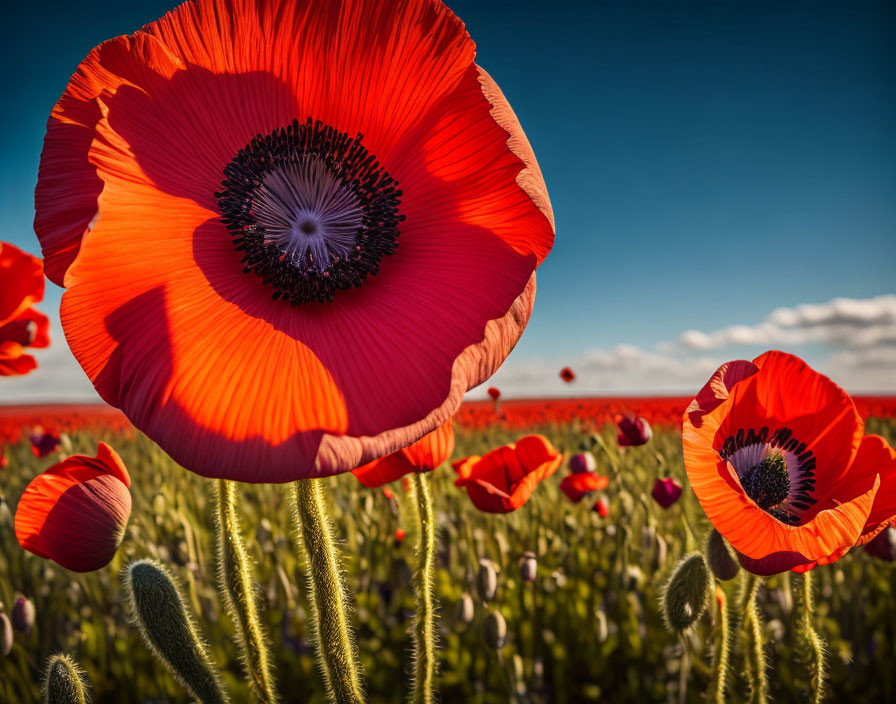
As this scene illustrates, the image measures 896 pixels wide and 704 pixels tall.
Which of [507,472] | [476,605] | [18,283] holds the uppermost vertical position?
[18,283]

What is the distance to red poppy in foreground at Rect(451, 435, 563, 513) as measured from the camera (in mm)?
1228

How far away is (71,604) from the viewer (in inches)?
68.3

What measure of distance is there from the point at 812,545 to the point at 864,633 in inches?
58.6

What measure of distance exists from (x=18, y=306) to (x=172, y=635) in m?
0.90

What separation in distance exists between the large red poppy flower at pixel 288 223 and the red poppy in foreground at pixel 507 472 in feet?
2.41

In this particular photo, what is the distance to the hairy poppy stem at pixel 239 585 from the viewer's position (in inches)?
23.2

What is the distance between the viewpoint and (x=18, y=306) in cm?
121

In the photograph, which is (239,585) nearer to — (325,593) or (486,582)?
(325,593)

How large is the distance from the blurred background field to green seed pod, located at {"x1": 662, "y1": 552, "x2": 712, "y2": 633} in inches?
21.1

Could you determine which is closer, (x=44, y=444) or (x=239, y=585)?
(x=239, y=585)

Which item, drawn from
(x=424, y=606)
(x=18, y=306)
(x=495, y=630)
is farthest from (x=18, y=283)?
(x=495, y=630)

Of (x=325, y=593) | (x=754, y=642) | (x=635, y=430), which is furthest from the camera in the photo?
(x=635, y=430)

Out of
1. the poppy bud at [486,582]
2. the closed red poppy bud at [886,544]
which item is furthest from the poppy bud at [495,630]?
the closed red poppy bud at [886,544]

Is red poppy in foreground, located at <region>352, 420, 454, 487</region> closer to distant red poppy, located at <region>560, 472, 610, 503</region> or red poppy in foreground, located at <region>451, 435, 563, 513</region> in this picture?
red poppy in foreground, located at <region>451, 435, 563, 513</region>
